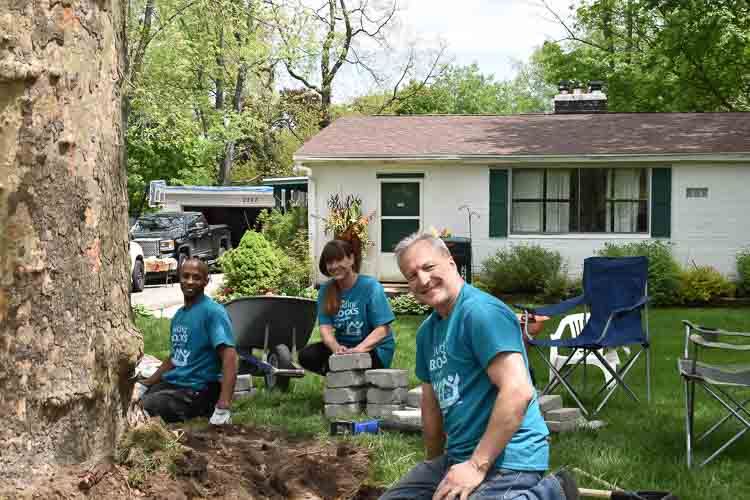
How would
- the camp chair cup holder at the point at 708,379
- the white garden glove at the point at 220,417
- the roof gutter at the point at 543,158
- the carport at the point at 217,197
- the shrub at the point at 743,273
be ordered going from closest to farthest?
the camp chair cup holder at the point at 708,379 → the white garden glove at the point at 220,417 → the shrub at the point at 743,273 → the roof gutter at the point at 543,158 → the carport at the point at 217,197

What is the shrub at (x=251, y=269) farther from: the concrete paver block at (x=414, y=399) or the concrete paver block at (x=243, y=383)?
the concrete paver block at (x=414, y=399)

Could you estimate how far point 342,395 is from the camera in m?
6.89

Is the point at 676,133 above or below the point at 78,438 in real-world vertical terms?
above

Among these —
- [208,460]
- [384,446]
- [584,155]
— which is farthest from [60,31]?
[584,155]

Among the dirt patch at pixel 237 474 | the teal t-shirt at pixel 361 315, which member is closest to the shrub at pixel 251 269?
the teal t-shirt at pixel 361 315

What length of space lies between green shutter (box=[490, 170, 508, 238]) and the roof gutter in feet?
0.95

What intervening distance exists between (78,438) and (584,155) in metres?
15.0

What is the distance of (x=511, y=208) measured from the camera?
1862 centimetres

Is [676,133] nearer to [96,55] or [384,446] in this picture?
[384,446]

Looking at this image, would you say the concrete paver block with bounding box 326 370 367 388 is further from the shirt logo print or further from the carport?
the carport

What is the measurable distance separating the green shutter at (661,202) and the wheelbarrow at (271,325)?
11133mm

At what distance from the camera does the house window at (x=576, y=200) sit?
60.7 feet

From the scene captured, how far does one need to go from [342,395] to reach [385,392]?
1.01 ft

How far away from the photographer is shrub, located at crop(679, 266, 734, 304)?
16266mm
